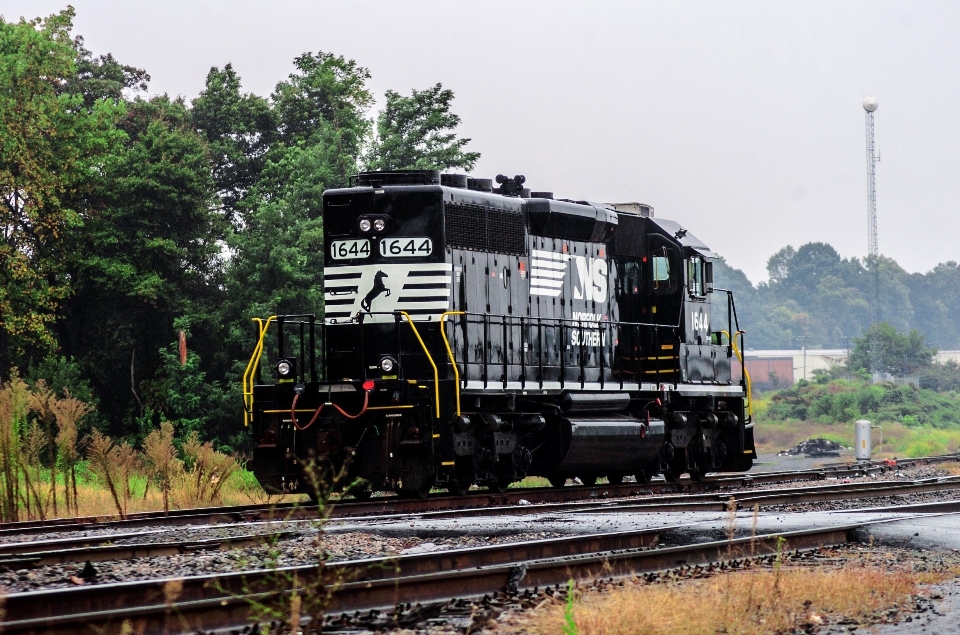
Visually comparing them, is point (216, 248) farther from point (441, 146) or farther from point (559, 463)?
point (559, 463)

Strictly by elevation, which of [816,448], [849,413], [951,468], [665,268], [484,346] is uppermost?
[665,268]

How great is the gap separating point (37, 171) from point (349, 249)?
2001cm

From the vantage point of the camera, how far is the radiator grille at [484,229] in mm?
16219

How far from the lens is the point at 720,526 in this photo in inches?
452

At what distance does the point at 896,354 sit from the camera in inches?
2977

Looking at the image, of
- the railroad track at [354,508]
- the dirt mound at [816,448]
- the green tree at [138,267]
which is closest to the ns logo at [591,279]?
the railroad track at [354,508]

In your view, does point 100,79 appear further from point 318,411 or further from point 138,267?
point 318,411

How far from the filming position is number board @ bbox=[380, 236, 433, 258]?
15961mm

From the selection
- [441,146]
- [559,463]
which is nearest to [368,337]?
[559,463]

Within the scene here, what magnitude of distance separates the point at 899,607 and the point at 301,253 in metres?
26.9

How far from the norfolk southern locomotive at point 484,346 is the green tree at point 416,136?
18761mm

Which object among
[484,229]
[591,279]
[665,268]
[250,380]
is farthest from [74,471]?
[665,268]

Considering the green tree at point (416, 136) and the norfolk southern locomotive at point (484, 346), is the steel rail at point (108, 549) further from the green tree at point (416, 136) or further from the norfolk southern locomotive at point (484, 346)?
the green tree at point (416, 136)

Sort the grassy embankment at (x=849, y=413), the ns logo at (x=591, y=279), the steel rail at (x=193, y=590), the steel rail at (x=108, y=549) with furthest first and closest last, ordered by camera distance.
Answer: the grassy embankment at (x=849, y=413)
the ns logo at (x=591, y=279)
the steel rail at (x=108, y=549)
the steel rail at (x=193, y=590)
